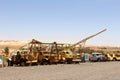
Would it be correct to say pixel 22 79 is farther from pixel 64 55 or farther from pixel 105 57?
pixel 105 57

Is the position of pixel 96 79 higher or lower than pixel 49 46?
lower

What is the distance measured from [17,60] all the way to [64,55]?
8445mm

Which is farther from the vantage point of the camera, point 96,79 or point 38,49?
point 38,49

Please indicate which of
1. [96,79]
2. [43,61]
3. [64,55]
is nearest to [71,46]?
[64,55]

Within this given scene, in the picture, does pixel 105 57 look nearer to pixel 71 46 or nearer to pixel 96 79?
pixel 71 46

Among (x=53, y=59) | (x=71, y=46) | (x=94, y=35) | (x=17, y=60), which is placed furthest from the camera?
(x=94, y=35)

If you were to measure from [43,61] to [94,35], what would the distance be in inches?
679

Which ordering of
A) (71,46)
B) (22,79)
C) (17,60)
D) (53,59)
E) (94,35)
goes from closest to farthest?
1. (22,79)
2. (17,60)
3. (53,59)
4. (71,46)
5. (94,35)

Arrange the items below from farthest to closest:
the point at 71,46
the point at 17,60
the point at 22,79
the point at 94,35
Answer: the point at 94,35, the point at 71,46, the point at 17,60, the point at 22,79

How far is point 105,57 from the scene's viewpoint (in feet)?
210

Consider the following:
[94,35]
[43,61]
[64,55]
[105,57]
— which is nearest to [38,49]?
[43,61]

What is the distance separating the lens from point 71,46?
54.2 metres

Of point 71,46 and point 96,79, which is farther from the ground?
point 71,46

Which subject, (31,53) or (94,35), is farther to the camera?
(94,35)
